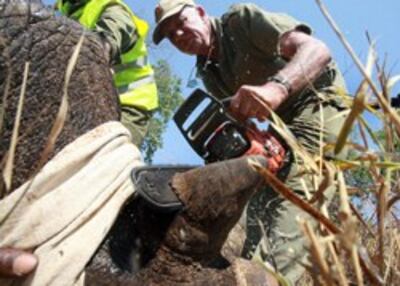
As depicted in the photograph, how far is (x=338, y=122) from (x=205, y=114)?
141cm

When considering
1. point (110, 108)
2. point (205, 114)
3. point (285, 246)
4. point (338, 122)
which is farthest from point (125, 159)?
point (338, 122)

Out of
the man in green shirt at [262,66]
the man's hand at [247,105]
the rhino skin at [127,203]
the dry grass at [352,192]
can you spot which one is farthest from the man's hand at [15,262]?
the man in green shirt at [262,66]

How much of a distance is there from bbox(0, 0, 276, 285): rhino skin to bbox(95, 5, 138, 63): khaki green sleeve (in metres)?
2.10

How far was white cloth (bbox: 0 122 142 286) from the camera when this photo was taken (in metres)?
1.72

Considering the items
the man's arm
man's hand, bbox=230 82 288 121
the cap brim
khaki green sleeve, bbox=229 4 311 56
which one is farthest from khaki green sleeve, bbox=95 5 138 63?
man's hand, bbox=230 82 288 121

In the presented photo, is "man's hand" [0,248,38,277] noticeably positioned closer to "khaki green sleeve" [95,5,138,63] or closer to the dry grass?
the dry grass

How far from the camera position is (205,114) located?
276cm

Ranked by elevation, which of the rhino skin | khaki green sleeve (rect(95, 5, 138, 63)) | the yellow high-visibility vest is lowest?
the yellow high-visibility vest

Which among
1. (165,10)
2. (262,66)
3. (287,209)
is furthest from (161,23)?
(287,209)

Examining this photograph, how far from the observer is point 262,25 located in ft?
13.3

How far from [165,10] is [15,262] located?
9.84 feet

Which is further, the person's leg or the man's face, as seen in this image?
the man's face

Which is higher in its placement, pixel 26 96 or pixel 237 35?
pixel 26 96

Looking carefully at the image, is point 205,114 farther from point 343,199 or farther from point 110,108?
point 343,199
